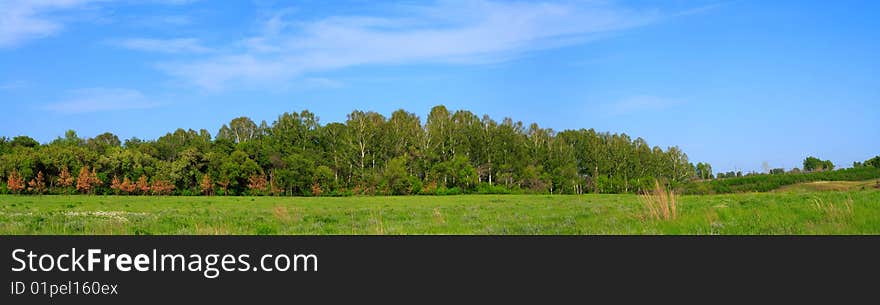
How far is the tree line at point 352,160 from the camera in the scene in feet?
311

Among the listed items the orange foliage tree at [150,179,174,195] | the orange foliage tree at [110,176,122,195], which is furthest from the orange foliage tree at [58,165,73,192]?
the orange foliage tree at [150,179,174,195]

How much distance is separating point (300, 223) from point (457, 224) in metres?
5.39

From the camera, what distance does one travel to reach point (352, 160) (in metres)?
104

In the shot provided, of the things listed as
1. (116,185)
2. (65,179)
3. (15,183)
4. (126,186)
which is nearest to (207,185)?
(126,186)

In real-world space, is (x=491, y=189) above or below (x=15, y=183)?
below

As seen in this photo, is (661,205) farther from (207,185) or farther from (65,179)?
(65,179)

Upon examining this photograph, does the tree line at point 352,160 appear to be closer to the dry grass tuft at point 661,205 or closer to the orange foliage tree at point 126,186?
the orange foliage tree at point 126,186

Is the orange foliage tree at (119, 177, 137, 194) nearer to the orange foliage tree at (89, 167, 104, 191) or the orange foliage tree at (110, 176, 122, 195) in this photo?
the orange foliage tree at (110, 176, 122, 195)

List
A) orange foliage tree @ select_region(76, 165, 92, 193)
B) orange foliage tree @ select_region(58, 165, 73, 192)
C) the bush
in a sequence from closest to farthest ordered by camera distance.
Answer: orange foliage tree @ select_region(76, 165, 92, 193) → orange foliage tree @ select_region(58, 165, 73, 192) → the bush

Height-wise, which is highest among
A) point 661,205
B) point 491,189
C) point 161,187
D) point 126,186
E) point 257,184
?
point 126,186

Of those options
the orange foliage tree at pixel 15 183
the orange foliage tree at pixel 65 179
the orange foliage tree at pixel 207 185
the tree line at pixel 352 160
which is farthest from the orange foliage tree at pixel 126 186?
the orange foliage tree at pixel 15 183

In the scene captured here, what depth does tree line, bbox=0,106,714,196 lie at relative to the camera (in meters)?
94.8

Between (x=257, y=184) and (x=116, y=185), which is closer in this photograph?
(x=116, y=185)
